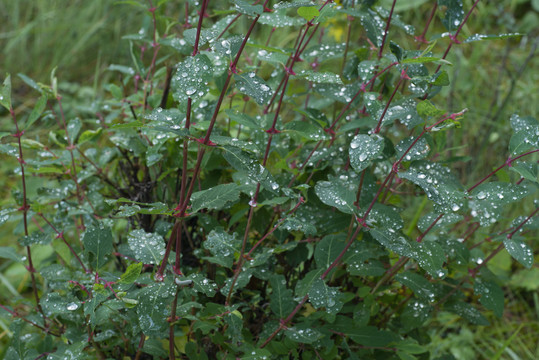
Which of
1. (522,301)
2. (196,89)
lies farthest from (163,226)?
(522,301)

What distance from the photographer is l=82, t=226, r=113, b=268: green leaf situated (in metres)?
0.94

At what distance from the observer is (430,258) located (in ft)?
3.09

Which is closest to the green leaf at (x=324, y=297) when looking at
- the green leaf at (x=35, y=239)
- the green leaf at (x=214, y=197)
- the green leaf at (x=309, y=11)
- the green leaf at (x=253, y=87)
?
the green leaf at (x=214, y=197)

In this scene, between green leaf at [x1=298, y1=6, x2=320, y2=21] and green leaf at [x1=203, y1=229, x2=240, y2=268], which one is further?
green leaf at [x1=203, y1=229, x2=240, y2=268]

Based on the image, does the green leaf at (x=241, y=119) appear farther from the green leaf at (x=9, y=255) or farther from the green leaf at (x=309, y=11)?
the green leaf at (x=9, y=255)

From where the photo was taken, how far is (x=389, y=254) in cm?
114

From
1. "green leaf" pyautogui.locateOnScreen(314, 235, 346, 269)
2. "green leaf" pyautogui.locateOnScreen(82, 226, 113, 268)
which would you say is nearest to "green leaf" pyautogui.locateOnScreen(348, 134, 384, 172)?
"green leaf" pyautogui.locateOnScreen(314, 235, 346, 269)

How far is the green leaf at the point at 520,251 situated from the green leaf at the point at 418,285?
17 cm

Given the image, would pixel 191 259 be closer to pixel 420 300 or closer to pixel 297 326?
pixel 297 326

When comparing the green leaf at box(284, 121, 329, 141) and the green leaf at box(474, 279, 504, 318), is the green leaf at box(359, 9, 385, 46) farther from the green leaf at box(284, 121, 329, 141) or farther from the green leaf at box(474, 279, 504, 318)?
the green leaf at box(474, 279, 504, 318)

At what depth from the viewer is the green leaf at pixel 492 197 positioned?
0.92 metres

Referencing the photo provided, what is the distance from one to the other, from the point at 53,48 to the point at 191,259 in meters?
2.55

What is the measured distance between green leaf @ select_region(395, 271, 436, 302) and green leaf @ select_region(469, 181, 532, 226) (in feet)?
0.56

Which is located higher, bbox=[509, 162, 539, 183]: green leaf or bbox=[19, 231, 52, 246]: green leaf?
bbox=[509, 162, 539, 183]: green leaf
